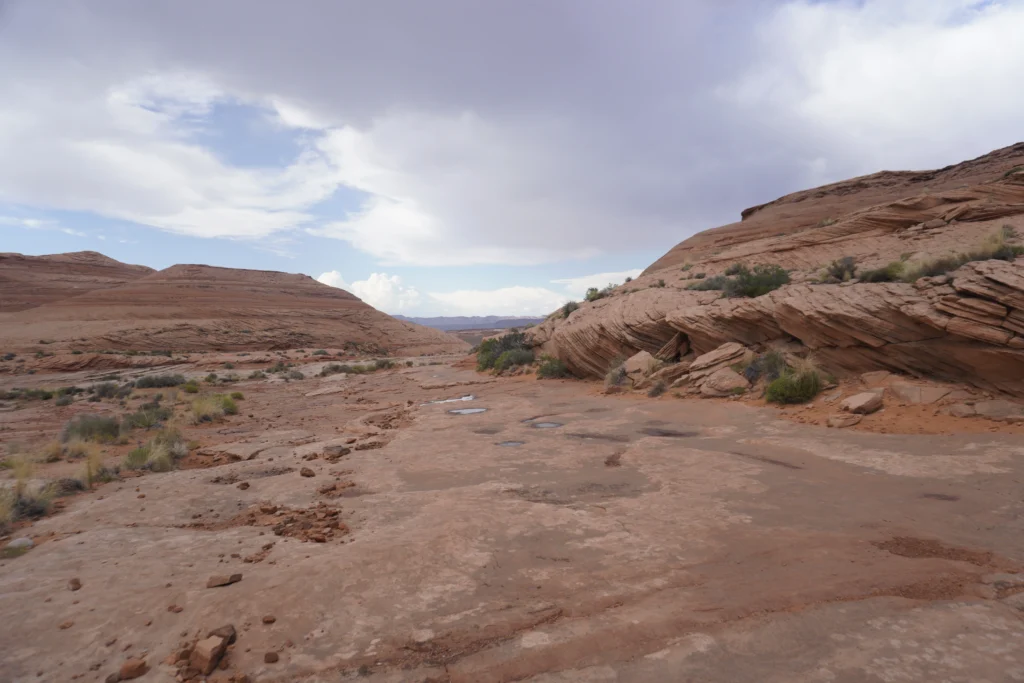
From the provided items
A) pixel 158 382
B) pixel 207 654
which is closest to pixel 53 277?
pixel 158 382

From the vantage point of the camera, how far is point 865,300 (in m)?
10.7

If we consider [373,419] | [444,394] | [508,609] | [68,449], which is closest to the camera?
[508,609]

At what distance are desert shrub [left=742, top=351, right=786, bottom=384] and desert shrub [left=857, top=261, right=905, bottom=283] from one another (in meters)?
2.49

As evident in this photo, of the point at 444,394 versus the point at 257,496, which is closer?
the point at 257,496

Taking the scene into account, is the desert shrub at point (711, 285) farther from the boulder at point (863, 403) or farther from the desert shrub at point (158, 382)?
the desert shrub at point (158, 382)

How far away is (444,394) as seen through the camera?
60.3 feet

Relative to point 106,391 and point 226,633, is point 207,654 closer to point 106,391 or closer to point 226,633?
point 226,633

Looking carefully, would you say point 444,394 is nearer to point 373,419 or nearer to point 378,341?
point 373,419

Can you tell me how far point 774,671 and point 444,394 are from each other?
15892mm

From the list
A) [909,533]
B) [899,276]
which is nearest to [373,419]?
[909,533]

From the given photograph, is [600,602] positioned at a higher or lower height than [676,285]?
lower

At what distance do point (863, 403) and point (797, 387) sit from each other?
4.99 ft

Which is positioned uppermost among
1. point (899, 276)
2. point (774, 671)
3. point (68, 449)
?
point (899, 276)

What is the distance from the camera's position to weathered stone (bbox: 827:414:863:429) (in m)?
8.95
